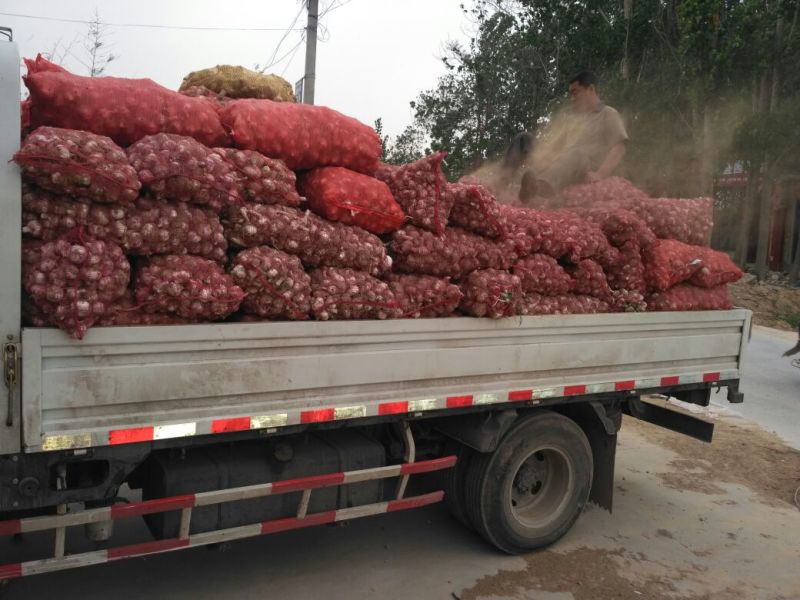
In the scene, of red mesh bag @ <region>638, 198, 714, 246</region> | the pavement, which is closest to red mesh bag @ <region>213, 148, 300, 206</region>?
the pavement

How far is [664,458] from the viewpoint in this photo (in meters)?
7.52

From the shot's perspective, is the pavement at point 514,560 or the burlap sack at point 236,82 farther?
the burlap sack at point 236,82

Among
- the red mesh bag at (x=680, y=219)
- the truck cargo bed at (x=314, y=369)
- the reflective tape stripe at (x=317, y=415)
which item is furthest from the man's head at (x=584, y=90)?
the reflective tape stripe at (x=317, y=415)

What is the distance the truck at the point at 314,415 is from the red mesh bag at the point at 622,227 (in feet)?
2.01

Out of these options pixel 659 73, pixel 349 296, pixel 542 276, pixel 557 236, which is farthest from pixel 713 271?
pixel 659 73

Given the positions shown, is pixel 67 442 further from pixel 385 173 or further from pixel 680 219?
pixel 680 219

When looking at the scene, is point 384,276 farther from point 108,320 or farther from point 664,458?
point 664,458

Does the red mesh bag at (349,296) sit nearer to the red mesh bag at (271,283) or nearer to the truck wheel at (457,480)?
the red mesh bag at (271,283)

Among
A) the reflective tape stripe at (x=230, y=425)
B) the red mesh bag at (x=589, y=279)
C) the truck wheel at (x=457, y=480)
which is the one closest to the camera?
the reflective tape stripe at (x=230, y=425)

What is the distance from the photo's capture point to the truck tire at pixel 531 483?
4.88m

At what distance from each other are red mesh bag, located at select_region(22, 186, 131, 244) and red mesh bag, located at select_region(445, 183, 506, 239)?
2.14 metres

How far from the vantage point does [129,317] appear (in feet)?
11.1

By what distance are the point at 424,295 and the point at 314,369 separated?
2.98 feet

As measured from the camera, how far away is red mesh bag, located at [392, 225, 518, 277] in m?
4.45
